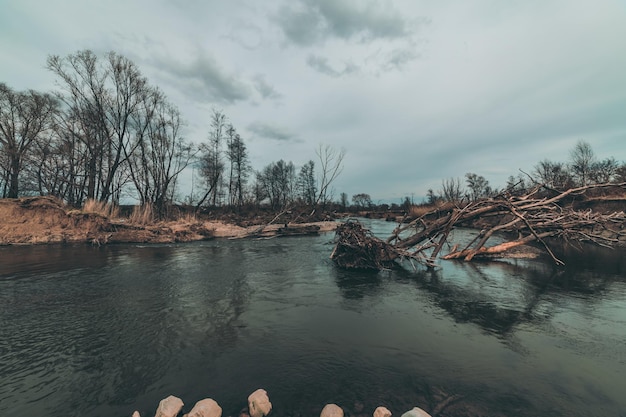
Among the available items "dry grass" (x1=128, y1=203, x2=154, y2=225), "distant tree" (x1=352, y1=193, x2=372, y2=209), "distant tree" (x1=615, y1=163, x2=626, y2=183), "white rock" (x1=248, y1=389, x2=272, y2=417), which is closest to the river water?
"white rock" (x1=248, y1=389, x2=272, y2=417)

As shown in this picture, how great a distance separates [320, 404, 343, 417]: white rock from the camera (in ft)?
8.56

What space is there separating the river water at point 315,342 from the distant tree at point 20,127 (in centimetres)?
2119

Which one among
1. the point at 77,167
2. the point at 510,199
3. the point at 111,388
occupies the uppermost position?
the point at 77,167

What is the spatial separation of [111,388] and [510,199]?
11411 millimetres

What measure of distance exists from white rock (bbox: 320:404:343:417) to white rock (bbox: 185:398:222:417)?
40.6 inches

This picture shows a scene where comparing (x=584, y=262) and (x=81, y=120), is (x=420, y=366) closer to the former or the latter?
(x=584, y=262)

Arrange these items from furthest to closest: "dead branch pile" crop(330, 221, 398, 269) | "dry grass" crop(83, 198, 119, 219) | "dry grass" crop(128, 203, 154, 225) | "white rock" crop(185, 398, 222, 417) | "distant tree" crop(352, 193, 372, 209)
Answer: "distant tree" crop(352, 193, 372, 209) < "dry grass" crop(128, 203, 154, 225) < "dry grass" crop(83, 198, 119, 219) < "dead branch pile" crop(330, 221, 398, 269) < "white rock" crop(185, 398, 222, 417)

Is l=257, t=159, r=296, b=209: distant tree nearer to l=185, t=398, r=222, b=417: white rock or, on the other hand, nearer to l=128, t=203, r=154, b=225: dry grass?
l=128, t=203, r=154, b=225: dry grass

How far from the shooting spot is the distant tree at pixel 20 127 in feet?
71.0

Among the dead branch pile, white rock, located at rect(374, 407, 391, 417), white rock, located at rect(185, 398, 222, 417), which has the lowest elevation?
white rock, located at rect(374, 407, 391, 417)

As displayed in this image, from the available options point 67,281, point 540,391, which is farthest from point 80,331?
point 540,391

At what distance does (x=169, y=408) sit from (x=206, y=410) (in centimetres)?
38

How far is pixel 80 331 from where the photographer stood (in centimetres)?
457

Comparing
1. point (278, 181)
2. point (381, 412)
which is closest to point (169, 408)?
point (381, 412)
